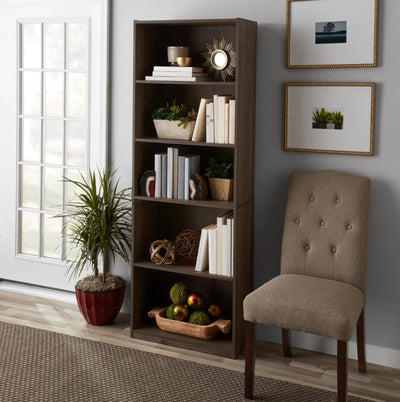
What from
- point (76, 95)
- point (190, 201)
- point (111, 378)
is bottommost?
point (111, 378)

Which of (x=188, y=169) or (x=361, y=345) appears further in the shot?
(x=188, y=169)

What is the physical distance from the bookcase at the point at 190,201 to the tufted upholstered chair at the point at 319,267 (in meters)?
0.27

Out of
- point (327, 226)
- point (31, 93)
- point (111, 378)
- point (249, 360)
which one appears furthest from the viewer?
point (31, 93)

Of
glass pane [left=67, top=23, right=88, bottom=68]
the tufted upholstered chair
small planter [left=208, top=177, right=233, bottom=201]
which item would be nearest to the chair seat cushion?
the tufted upholstered chair

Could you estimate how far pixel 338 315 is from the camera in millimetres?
Answer: 2721

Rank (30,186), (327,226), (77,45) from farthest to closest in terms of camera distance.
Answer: (30,186)
(77,45)
(327,226)

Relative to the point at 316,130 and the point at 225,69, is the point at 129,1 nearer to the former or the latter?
the point at 225,69

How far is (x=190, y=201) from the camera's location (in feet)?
11.2

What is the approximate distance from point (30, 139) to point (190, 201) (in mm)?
1439

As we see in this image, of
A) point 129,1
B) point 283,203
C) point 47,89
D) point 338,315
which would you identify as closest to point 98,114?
point 47,89

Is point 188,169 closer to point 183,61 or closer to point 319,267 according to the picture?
point 183,61

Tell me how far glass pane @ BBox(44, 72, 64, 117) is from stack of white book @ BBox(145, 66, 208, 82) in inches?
35.6

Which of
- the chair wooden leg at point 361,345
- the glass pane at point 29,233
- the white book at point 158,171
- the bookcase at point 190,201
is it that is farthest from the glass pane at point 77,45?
the chair wooden leg at point 361,345

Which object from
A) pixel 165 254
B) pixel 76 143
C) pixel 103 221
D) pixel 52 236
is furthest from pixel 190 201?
pixel 52 236
